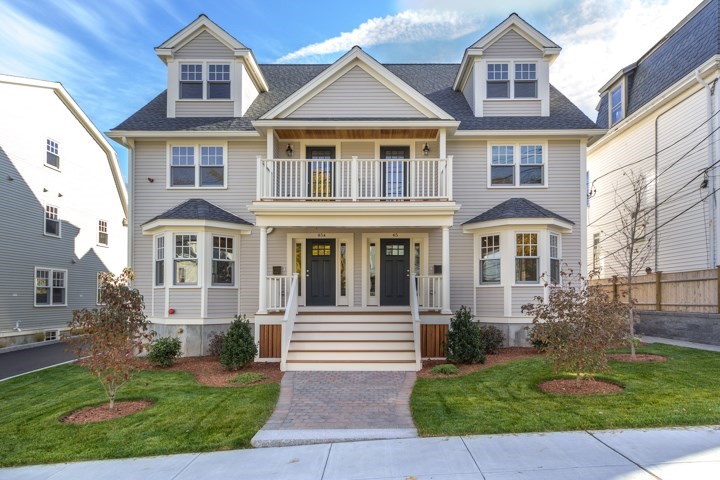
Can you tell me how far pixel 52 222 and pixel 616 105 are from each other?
936 inches

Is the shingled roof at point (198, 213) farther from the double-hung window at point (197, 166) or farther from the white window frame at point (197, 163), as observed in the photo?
the double-hung window at point (197, 166)

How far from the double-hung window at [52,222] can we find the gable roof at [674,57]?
919 inches

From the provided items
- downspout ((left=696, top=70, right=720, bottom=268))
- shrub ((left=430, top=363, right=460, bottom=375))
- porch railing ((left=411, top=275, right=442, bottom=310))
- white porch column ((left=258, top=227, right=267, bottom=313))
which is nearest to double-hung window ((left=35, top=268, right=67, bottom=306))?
white porch column ((left=258, top=227, right=267, bottom=313))

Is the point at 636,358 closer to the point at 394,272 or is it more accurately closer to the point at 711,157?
the point at 394,272

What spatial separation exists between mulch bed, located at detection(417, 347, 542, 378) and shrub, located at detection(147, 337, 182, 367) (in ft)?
20.0

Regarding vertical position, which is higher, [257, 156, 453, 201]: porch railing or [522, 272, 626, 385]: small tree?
[257, 156, 453, 201]: porch railing

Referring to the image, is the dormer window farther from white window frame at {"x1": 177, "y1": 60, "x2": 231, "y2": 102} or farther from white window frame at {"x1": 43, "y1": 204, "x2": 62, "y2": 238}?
white window frame at {"x1": 43, "y1": 204, "x2": 62, "y2": 238}

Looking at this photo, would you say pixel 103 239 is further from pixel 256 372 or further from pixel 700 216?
pixel 700 216

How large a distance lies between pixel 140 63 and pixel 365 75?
871cm

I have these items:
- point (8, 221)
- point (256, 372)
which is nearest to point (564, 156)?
point (256, 372)

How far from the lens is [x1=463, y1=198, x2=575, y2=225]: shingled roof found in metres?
12.2

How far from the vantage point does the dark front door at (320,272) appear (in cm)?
1335

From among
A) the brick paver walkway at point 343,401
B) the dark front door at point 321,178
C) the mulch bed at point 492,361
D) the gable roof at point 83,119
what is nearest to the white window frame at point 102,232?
the gable roof at point 83,119

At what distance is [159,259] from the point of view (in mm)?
12820
